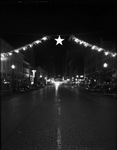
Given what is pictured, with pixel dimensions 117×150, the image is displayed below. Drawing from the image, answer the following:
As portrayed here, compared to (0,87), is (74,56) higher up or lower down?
higher up

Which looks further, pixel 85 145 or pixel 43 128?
pixel 43 128

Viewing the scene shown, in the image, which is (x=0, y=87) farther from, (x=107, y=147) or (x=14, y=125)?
(x=107, y=147)

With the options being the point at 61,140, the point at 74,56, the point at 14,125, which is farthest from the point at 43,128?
the point at 74,56

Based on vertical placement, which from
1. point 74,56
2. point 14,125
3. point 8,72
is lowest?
point 14,125

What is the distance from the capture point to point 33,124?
37.1 feet

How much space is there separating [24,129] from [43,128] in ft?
2.55

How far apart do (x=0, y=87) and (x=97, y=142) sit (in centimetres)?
3398

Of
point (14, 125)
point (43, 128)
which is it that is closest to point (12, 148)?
point (43, 128)

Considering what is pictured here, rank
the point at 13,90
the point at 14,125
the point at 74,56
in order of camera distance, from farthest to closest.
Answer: the point at 74,56 < the point at 13,90 < the point at 14,125

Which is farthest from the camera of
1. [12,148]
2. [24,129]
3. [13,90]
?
[13,90]

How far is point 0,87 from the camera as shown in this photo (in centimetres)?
4009

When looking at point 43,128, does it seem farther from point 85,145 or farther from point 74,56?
point 74,56

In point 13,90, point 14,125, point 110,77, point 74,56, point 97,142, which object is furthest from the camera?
point 74,56

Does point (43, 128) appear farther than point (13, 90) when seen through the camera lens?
No
